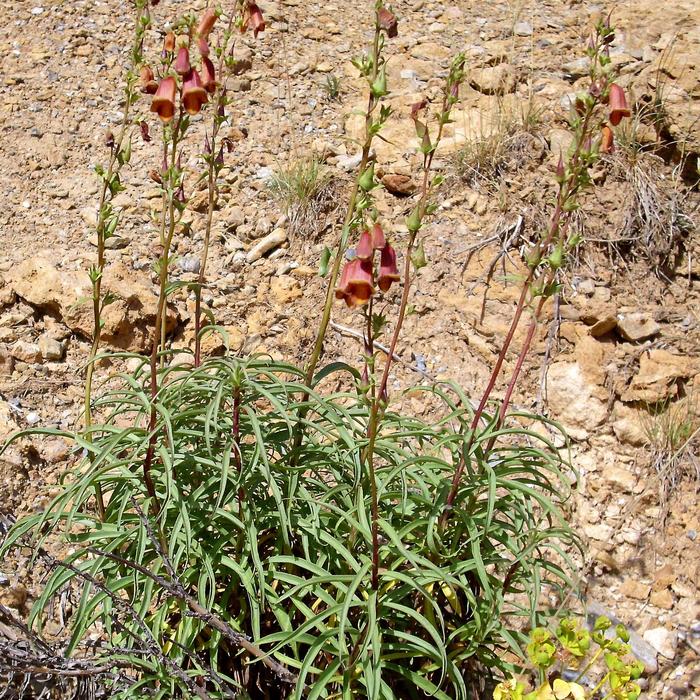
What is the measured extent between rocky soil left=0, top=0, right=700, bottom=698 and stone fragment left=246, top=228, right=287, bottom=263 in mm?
15

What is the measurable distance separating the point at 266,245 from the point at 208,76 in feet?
8.04

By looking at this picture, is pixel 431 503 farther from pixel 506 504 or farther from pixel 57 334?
pixel 57 334

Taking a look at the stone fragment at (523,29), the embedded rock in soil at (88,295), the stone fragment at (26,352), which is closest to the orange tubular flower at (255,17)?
the embedded rock in soil at (88,295)

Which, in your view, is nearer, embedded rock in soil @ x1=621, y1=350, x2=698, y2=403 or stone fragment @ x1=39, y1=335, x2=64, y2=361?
stone fragment @ x1=39, y1=335, x2=64, y2=361

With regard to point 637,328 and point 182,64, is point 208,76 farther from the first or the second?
point 637,328

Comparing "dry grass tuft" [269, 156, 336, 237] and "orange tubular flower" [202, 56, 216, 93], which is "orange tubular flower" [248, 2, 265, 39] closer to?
"orange tubular flower" [202, 56, 216, 93]

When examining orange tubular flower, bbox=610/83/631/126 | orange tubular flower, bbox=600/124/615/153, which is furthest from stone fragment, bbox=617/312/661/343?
orange tubular flower, bbox=610/83/631/126

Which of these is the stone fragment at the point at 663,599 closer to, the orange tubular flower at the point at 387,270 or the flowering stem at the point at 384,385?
the flowering stem at the point at 384,385

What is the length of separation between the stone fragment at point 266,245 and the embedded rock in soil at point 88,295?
0.73 metres

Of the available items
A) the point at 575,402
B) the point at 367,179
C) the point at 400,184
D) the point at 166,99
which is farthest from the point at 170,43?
the point at 575,402

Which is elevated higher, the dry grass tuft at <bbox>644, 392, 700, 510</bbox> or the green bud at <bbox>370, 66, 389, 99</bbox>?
the green bud at <bbox>370, 66, 389, 99</bbox>

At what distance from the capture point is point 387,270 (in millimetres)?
2150

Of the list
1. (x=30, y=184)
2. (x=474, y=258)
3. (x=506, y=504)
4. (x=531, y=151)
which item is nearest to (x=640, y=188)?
(x=531, y=151)

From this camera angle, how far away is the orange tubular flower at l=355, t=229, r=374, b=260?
2090 mm
